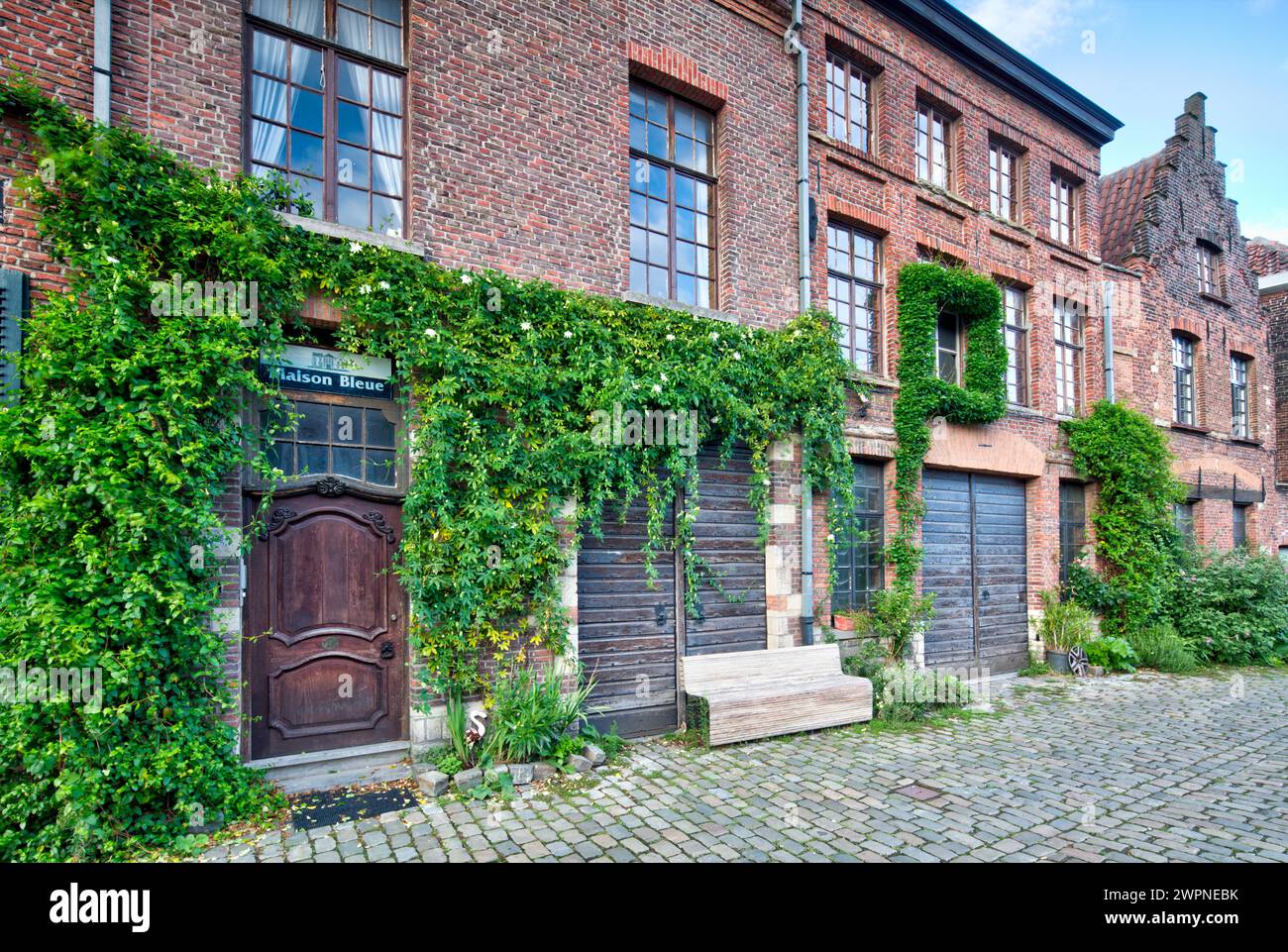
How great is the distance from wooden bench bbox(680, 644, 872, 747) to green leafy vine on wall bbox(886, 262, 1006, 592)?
221cm

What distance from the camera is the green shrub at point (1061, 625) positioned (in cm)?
1093

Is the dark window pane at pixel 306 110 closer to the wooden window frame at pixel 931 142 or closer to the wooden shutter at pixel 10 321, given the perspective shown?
the wooden shutter at pixel 10 321

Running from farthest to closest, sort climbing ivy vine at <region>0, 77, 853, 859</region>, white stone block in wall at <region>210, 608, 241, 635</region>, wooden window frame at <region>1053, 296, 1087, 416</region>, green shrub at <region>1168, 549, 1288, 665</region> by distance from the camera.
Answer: wooden window frame at <region>1053, 296, 1087, 416</region> → green shrub at <region>1168, 549, 1288, 665</region> → white stone block in wall at <region>210, 608, 241, 635</region> → climbing ivy vine at <region>0, 77, 853, 859</region>

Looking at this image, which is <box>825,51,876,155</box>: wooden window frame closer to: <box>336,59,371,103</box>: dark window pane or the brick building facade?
the brick building facade

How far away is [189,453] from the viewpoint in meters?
4.68

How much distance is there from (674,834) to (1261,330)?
2013cm

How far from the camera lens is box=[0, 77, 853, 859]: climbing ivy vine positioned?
4.26 meters

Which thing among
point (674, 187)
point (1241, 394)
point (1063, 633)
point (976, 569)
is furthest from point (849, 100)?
point (1241, 394)

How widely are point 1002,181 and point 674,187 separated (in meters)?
7.47

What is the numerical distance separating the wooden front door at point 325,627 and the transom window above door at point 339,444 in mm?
225

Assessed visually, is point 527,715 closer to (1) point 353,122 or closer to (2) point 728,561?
(2) point 728,561

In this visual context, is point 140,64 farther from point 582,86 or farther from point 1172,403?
point 1172,403

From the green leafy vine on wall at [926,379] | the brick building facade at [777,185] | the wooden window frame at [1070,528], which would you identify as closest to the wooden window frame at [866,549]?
the brick building facade at [777,185]

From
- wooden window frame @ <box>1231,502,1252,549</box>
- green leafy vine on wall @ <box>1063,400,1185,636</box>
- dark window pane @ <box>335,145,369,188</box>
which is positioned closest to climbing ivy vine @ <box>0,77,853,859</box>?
dark window pane @ <box>335,145,369,188</box>
